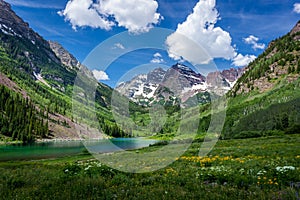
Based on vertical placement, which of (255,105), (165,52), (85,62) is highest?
(255,105)

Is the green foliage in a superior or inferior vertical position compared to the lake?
superior

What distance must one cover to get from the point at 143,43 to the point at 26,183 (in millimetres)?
11078

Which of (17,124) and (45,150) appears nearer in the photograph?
(45,150)

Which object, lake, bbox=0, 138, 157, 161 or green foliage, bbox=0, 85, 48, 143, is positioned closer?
lake, bbox=0, 138, 157, 161

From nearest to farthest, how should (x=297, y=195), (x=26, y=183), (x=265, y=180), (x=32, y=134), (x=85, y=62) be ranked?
(x=297, y=195) → (x=265, y=180) → (x=26, y=183) → (x=85, y=62) → (x=32, y=134)

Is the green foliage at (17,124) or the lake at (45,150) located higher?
the green foliage at (17,124)

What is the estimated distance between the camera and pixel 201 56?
1580cm

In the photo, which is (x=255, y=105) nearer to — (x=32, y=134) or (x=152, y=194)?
(x=32, y=134)

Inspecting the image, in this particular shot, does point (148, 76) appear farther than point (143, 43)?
Yes

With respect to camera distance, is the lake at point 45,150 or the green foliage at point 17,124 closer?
the lake at point 45,150

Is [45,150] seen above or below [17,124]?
below

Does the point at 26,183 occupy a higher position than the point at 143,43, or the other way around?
the point at 143,43

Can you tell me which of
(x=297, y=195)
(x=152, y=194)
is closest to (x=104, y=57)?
(x=152, y=194)

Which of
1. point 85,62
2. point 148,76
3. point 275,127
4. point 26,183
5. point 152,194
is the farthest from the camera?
point 275,127
